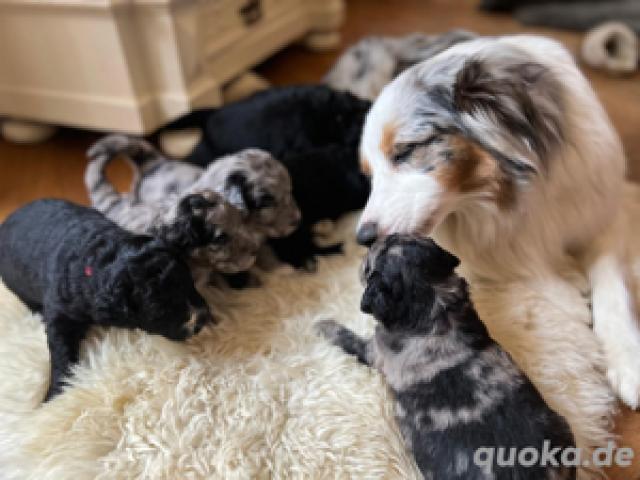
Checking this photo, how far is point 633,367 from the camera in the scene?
59.0 inches

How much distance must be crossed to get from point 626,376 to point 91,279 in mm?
1401

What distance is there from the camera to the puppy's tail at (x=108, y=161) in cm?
214

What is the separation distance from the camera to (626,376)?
1494 mm

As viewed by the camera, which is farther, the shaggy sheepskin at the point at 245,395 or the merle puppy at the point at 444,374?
the shaggy sheepskin at the point at 245,395

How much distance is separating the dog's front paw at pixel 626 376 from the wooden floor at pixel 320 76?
5 centimetres

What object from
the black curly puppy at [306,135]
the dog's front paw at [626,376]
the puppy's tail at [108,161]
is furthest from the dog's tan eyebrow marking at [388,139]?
the puppy's tail at [108,161]

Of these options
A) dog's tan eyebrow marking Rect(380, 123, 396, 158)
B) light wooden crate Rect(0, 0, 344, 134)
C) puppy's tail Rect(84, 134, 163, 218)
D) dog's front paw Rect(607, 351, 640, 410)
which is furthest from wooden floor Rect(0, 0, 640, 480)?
dog's tan eyebrow marking Rect(380, 123, 396, 158)

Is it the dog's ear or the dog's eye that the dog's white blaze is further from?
the dog's ear

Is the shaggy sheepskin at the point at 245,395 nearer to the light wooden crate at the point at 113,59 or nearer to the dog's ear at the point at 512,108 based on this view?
the dog's ear at the point at 512,108

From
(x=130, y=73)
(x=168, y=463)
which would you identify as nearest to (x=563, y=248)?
(x=168, y=463)

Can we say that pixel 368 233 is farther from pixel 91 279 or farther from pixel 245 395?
pixel 91 279

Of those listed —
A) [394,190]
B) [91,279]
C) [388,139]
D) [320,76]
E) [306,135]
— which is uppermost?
[388,139]

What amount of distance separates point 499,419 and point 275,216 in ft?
3.18

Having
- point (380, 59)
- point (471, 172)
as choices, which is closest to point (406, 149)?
point (471, 172)
